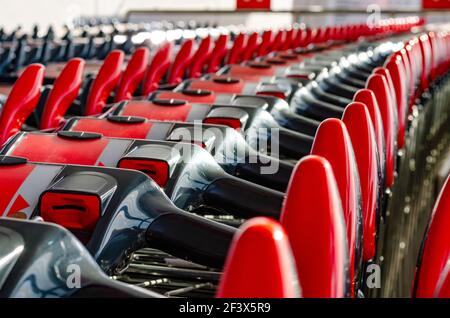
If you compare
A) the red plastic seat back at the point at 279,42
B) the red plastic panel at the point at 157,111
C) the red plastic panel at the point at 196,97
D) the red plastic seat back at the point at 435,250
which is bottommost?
the red plastic seat back at the point at 279,42

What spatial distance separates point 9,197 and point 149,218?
202 mm

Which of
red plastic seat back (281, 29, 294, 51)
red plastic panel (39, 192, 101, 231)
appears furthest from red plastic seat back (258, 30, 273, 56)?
red plastic panel (39, 192, 101, 231)

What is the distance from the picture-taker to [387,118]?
151cm

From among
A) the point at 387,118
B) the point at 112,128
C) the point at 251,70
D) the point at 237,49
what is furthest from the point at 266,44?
the point at 112,128

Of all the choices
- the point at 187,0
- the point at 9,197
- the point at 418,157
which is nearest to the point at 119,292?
the point at 9,197

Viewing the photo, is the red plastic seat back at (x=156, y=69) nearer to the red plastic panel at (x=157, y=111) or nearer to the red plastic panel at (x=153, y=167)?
the red plastic panel at (x=157, y=111)

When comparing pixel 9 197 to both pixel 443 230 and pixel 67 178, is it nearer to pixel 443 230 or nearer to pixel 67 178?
pixel 67 178

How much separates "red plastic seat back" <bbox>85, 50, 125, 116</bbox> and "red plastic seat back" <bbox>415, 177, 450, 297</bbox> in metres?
2.04

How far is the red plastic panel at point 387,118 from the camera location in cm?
146

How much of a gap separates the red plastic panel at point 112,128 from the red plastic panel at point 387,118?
1.57ft

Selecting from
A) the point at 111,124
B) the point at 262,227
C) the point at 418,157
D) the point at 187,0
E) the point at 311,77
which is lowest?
the point at 187,0

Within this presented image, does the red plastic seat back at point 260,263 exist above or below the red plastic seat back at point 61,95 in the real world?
above

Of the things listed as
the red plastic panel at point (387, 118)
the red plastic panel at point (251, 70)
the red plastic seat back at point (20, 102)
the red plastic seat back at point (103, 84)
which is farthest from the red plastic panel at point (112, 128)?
the red plastic panel at point (251, 70)

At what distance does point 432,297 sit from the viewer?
752 millimetres
